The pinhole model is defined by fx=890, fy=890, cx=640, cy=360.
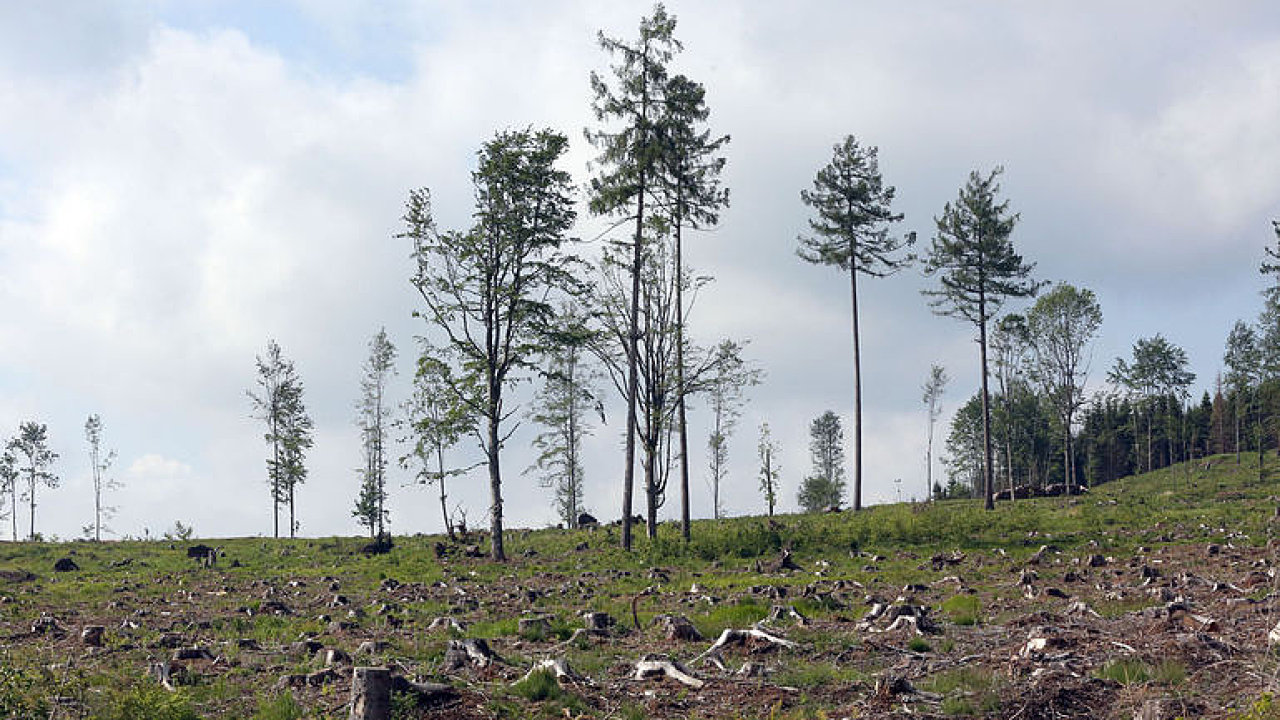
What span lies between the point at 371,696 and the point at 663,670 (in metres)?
3.46

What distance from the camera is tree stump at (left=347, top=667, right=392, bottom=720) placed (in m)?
8.25

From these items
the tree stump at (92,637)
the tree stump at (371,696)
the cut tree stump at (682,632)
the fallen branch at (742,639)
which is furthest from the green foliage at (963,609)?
the tree stump at (92,637)

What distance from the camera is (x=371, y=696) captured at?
829 cm

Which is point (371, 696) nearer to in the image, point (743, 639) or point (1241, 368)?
point (743, 639)

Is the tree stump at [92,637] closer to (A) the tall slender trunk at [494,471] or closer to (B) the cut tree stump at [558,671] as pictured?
(B) the cut tree stump at [558,671]

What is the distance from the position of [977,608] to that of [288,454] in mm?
56060

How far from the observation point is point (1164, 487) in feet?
182

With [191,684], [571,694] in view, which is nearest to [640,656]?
[571,694]

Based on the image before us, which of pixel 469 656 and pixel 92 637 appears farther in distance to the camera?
pixel 92 637

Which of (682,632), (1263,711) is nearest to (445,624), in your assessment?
(682,632)

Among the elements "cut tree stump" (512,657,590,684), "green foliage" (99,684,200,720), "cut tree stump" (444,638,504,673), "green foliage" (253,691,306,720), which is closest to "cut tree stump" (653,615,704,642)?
"cut tree stump" (444,638,504,673)

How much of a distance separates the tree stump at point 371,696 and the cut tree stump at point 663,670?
306 centimetres

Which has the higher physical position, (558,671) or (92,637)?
(558,671)

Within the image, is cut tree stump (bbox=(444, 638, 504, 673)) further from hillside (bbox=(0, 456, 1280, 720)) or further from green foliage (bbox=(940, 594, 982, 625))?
green foliage (bbox=(940, 594, 982, 625))
